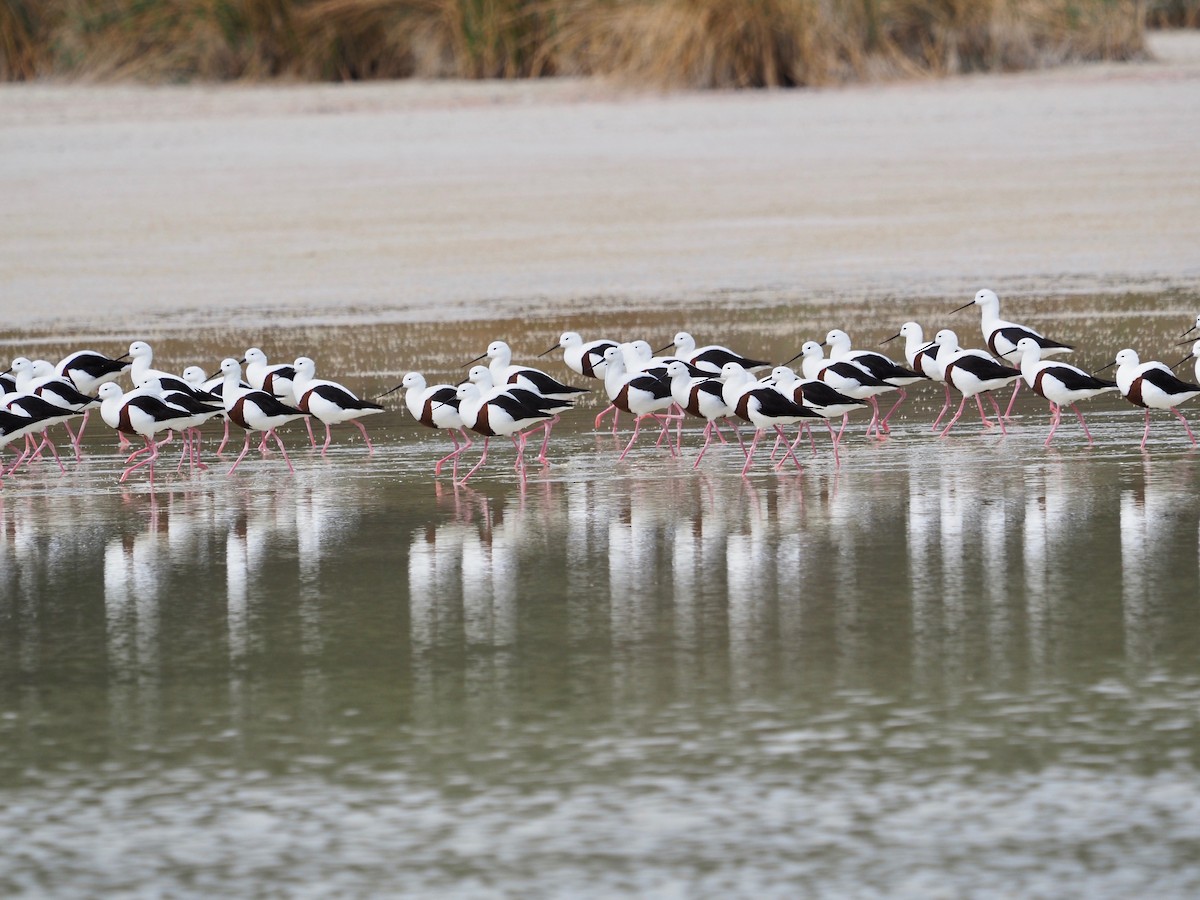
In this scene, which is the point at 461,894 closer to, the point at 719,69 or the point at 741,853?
the point at 741,853

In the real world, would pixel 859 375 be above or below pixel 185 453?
above

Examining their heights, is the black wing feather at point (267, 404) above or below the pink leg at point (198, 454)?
above

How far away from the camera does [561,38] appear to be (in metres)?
29.2

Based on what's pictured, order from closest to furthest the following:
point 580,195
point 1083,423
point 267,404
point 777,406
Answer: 1. point 777,406
2. point 267,404
3. point 1083,423
4. point 580,195

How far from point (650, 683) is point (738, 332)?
8832 mm

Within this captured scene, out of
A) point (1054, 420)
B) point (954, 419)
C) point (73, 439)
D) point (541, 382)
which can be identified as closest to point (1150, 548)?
point (1054, 420)

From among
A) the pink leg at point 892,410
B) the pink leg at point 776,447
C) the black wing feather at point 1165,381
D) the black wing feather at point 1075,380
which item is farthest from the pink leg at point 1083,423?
the pink leg at point 776,447

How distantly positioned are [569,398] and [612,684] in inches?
195

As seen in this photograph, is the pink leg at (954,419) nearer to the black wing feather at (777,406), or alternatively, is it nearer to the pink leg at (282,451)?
the black wing feather at (777,406)

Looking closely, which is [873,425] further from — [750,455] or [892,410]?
[750,455]

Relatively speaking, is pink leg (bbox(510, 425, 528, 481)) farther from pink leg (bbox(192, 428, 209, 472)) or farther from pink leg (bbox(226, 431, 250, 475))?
pink leg (bbox(192, 428, 209, 472))

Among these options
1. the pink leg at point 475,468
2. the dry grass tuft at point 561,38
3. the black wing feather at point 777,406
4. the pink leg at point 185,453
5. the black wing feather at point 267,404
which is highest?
the dry grass tuft at point 561,38

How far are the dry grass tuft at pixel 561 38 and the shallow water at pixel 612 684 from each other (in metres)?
18.4

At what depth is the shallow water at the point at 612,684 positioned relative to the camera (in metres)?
4.89
